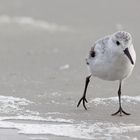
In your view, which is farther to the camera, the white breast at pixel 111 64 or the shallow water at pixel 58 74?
the white breast at pixel 111 64

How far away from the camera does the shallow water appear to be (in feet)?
20.3

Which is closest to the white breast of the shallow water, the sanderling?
the sanderling

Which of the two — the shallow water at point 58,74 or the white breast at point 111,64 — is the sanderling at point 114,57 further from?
the shallow water at point 58,74

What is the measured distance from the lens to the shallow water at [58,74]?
6.18 m

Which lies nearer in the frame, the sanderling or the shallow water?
the shallow water

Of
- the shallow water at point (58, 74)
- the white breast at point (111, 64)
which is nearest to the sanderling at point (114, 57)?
the white breast at point (111, 64)

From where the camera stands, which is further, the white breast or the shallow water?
the white breast

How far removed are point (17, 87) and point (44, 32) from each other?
3673 mm

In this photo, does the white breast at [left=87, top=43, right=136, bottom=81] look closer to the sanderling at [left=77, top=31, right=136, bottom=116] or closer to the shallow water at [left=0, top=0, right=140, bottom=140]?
the sanderling at [left=77, top=31, right=136, bottom=116]

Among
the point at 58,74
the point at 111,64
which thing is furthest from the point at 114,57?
the point at 58,74

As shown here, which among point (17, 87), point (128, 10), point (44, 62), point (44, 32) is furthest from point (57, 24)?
point (17, 87)

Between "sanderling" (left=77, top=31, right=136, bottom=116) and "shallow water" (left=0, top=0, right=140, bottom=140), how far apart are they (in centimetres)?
45

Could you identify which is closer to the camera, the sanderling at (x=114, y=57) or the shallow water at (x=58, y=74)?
the shallow water at (x=58, y=74)

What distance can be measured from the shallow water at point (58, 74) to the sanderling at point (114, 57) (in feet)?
1.49
